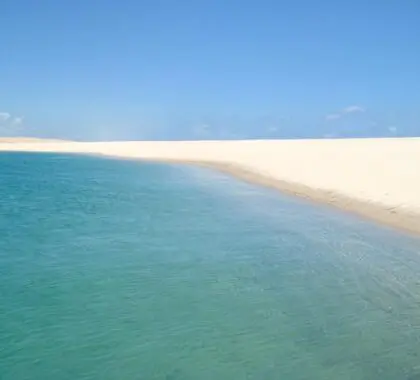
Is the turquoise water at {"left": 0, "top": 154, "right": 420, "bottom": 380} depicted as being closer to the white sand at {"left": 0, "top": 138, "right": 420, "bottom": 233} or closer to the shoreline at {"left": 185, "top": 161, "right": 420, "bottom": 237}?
the shoreline at {"left": 185, "top": 161, "right": 420, "bottom": 237}

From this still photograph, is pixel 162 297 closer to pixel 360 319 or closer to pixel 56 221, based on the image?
pixel 360 319

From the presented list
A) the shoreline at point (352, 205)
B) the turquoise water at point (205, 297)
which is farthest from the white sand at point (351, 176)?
the turquoise water at point (205, 297)

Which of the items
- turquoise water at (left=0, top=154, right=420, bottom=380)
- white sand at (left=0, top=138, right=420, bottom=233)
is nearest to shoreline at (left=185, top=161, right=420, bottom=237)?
white sand at (left=0, top=138, right=420, bottom=233)

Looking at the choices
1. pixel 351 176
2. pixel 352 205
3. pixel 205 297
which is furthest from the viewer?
pixel 351 176

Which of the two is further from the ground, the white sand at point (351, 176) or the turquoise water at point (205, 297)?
the white sand at point (351, 176)

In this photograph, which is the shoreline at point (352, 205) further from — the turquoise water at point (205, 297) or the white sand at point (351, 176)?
the turquoise water at point (205, 297)

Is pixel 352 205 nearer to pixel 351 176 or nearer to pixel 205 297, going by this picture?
pixel 351 176

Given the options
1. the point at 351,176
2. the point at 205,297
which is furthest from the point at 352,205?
the point at 205,297

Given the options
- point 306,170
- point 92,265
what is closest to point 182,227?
point 92,265
